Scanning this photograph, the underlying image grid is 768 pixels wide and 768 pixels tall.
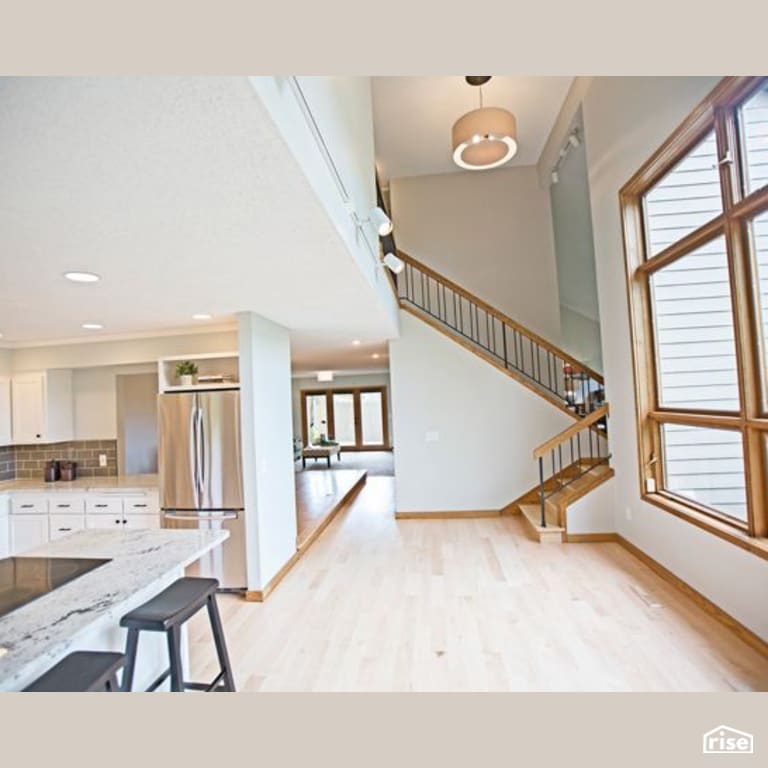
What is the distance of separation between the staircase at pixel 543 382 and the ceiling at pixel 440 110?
4.81 feet

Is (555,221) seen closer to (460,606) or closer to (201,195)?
(460,606)

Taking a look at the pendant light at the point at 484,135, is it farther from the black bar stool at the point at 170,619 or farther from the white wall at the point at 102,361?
the black bar stool at the point at 170,619

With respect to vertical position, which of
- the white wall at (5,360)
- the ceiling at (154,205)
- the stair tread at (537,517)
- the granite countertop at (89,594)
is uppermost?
the ceiling at (154,205)

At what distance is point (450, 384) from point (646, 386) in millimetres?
2381

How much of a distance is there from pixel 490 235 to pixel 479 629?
572 centimetres

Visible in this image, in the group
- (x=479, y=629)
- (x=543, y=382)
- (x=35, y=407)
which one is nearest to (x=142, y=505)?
(x=35, y=407)

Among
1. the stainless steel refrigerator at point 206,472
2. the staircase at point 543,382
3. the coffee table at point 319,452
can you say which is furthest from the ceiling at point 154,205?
the coffee table at point 319,452

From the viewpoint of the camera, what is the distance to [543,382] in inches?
252

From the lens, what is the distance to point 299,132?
1383 mm

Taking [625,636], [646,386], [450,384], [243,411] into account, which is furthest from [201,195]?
[450,384]

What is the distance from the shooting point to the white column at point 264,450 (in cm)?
346

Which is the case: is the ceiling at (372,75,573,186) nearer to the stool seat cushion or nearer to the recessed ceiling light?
the recessed ceiling light

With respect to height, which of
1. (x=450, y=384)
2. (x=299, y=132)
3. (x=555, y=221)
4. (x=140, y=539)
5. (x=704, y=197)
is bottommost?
(x=140, y=539)

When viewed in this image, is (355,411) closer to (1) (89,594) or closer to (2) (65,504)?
(2) (65,504)
